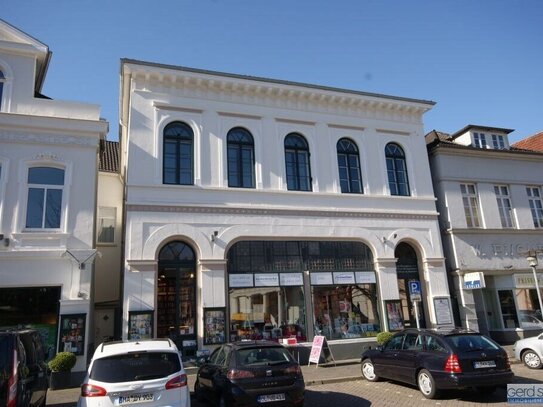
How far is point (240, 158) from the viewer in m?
17.4

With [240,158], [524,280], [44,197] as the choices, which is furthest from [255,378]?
[524,280]

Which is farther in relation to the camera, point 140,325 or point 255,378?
point 140,325

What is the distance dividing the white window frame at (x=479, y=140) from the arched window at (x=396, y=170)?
4.92 m

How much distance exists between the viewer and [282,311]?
1634cm

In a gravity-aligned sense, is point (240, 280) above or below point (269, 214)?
below

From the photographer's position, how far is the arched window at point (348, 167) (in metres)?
18.7

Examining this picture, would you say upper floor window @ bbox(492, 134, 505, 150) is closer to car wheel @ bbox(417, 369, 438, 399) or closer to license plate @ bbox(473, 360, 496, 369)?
license plate @ bbox(473, 360, 496, 369)

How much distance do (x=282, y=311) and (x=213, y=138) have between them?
7162 mm

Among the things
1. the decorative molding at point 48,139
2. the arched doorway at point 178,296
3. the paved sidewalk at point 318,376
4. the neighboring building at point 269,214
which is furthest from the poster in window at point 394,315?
the decorative molding at point 48,139

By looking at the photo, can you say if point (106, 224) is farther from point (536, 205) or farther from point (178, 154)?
point (536, 205)

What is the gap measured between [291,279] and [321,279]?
49.2 inches

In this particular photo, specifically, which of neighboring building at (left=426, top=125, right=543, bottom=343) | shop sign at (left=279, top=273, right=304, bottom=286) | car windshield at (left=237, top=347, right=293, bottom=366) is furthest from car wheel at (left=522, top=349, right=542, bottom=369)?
car windshield at (left=237, top=347, right=293, bottom=366)

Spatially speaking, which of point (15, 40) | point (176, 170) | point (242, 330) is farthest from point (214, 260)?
point (15, 40)

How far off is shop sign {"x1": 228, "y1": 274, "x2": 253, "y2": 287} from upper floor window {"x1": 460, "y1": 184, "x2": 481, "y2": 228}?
11.1 metres
